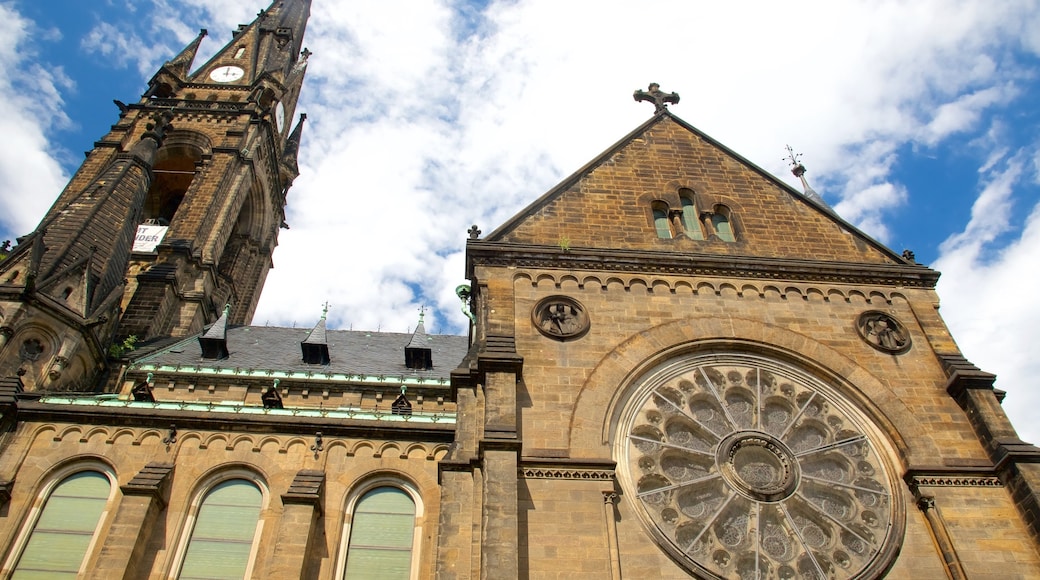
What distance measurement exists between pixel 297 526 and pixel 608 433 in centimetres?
539

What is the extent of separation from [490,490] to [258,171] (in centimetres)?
3000

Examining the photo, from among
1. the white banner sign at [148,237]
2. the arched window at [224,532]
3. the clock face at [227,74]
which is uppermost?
the clock face at [227,74]

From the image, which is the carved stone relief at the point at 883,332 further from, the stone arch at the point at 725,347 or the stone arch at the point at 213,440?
the stone arch at the point at 213,440

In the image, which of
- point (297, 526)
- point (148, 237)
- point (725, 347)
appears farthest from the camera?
point (148, 237)

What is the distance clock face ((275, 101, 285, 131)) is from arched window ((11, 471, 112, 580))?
1205 inches

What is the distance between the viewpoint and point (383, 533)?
13.6 metres

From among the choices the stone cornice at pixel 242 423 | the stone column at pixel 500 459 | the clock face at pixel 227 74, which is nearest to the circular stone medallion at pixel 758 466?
the stone column at pixel 500 459

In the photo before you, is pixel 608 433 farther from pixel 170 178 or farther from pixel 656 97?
pixel 170 178

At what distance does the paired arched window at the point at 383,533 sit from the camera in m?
13.2

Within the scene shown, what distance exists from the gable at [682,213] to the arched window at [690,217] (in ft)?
0.07

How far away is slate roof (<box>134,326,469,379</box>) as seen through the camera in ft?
70.1

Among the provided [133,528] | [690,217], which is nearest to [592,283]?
[690,217]

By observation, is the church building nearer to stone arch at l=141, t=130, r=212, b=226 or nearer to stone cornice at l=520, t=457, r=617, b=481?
stone cornice at l=520, t=457, r=617, b=481

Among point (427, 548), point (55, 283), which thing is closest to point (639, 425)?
A: point (427, 548)
